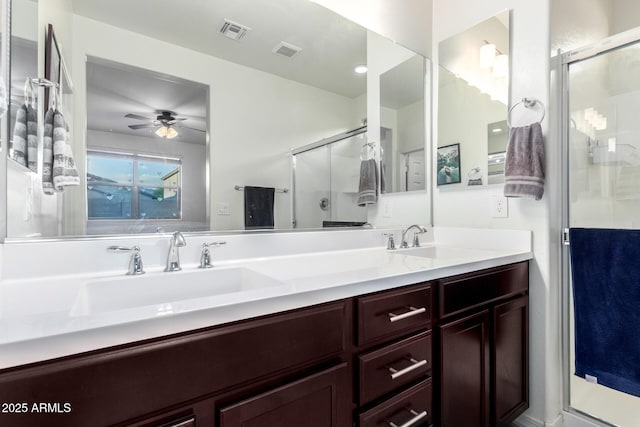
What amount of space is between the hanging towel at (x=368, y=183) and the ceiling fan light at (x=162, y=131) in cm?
103

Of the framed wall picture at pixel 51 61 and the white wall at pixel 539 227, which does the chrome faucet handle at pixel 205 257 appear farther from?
the white wall at pixel 539 227

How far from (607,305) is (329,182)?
1.35 m

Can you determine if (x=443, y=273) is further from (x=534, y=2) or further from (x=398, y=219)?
(x=534, y=2)

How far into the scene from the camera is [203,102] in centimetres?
127

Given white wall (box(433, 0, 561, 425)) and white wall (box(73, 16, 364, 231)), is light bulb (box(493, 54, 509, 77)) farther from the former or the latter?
white wall (box(73, 16, 364, 231))

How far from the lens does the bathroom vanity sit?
54cm

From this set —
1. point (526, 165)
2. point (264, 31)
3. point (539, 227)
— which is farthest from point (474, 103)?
point (264, 31)

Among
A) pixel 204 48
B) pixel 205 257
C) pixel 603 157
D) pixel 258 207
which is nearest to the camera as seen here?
pixel 205 257

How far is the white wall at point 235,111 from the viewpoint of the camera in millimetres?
1082

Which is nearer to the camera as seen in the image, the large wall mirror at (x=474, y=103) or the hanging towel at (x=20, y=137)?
the hanging towel at (x=20, y=137)

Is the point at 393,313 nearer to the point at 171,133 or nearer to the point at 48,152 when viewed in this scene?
the point at 171,133

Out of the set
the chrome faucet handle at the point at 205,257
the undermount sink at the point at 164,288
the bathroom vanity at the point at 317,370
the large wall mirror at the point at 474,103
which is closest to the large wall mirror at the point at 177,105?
the chrome faucet handle at the point at 205,257

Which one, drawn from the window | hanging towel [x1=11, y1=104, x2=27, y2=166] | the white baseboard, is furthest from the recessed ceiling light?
the white baseboard

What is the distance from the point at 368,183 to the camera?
1.84m
